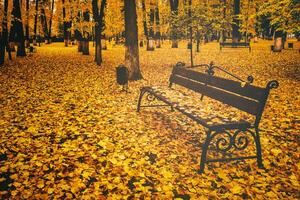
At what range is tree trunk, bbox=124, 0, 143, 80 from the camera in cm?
1155

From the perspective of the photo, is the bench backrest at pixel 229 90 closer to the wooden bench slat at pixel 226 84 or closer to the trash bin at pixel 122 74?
the wooden bench slat at pixel 226 84

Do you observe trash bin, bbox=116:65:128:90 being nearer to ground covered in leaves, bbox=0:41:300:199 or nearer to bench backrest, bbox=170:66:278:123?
ground covered in leaves, bbox=0:41:300:199

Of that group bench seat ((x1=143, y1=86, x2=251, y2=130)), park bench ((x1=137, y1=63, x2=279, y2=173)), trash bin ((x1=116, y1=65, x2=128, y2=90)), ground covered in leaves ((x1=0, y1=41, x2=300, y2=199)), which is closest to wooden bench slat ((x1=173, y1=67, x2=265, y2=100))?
park bench ((x1=137, y1=63, x2=279, y2=173))

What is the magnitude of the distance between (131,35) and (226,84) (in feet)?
22.3

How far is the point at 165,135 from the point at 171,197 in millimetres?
2317

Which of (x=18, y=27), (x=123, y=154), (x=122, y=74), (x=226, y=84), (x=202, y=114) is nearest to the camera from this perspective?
(x=123, y=154)

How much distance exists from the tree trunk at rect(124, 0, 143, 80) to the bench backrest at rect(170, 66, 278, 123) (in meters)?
3.98

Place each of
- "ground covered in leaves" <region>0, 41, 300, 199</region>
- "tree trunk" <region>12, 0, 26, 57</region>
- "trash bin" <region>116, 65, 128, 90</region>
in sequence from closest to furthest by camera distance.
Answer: "ground covered in leaves" <region>0, 41, 300, 199</region> < "trash bin" <region>116, 65, 128, 90</region> < "tree trunk" <region>12, 0, 26, 57</region>

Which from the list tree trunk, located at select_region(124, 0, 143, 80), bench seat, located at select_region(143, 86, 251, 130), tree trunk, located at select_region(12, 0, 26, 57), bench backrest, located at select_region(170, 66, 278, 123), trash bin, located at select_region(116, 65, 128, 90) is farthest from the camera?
tree trunk, located at select_region(12, 0, 26, 57)

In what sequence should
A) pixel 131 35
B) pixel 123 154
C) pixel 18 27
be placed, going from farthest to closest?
pixel 18 27
pixel 131 35
pixel 123 154

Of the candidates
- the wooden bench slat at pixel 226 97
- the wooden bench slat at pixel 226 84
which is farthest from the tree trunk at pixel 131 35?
the wooden bench slat at pixel 226 97

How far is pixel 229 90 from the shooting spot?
5.66 meters

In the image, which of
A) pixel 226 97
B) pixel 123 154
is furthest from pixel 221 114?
pixel 123 154

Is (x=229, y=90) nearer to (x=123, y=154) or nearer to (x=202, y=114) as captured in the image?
(x=202, y=114)
